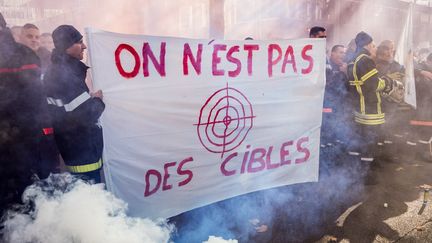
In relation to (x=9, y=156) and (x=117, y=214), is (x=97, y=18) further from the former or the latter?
(x=117, y=214)

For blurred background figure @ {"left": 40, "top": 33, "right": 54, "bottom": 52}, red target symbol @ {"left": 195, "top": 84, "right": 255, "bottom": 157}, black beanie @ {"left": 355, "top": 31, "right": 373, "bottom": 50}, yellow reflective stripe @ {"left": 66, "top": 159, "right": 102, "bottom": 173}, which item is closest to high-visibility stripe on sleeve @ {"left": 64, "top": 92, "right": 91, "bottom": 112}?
yellow reflective stripe @ {"left": 66, "top": 159, "right": 102, "bottom": 173}

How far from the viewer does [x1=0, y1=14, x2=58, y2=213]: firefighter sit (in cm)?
303

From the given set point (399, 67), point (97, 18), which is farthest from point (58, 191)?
point (97, 18)

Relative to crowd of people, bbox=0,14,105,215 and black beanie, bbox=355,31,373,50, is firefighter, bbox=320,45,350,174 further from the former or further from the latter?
crowd of people, bbox=0,14,105,215

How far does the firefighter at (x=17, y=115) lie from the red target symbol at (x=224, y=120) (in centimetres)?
152

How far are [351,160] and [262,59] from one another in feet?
8.62

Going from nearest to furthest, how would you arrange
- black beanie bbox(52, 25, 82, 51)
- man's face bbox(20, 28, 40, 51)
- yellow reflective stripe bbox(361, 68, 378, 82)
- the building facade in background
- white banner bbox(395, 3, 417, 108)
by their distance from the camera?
black beanie bbox(52, 25, 82, 51) → man's face bbox(20, 28, 40, 51) → yellow reflective stripe bbox(361, 68, 378, 82) → white banner bbox(395, 3, 417, 108) → the building facade in background

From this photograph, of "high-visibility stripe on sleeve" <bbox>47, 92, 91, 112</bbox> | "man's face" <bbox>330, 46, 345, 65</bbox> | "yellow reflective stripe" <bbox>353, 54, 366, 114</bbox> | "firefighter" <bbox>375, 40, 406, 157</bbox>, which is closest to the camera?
"high-visibility stripe on sleeve" <bbox>47, 92, 91, 112</bbox>

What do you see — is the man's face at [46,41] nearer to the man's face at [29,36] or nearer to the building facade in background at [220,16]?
the man's face at [29,36]

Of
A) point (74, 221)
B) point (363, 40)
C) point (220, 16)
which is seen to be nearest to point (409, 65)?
point (363, 40)

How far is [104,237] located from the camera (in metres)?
2.04

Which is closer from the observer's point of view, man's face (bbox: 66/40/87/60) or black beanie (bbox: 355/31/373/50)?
man's face (bbox: 66/40/87/60)

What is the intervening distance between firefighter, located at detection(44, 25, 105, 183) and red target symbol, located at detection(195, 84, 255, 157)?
1024mm

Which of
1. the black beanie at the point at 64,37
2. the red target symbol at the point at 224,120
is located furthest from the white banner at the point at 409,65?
the black beanie at the point at 64,37
